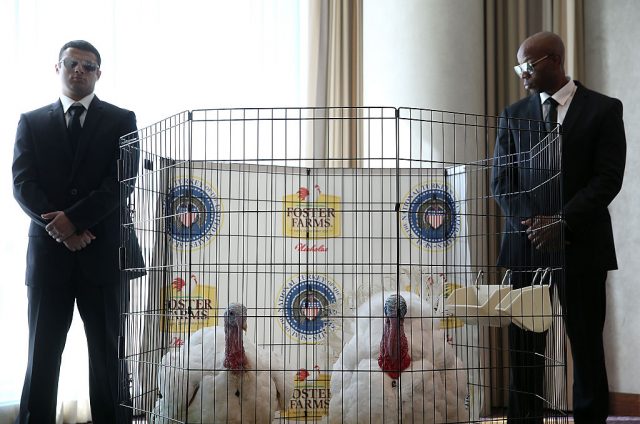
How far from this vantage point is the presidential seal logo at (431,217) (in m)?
3.66

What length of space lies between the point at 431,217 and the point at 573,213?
2.28 feet

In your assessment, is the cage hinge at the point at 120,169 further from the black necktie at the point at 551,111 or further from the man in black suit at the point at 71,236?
the black necktie at the point at 551,111

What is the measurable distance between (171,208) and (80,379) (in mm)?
1450

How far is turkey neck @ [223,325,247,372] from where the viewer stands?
3008 mm

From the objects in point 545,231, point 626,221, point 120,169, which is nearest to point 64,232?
point 120,169

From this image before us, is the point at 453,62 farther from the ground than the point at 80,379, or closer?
farther from the ground

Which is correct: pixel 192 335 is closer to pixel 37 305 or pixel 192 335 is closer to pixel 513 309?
pixel 37 305

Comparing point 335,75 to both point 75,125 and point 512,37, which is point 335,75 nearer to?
point 512,37

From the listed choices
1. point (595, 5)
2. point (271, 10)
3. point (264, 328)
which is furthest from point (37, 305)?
point (595, 5)

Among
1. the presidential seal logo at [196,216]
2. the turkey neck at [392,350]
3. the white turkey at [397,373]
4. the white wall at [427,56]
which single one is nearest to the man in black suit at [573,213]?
the white turkey at [397,373]

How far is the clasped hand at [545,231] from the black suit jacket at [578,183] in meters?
0.10

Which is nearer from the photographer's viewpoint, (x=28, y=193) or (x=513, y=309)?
(x=513, y=309)

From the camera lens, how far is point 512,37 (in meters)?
5.27

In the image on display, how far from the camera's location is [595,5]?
16.7 ft
